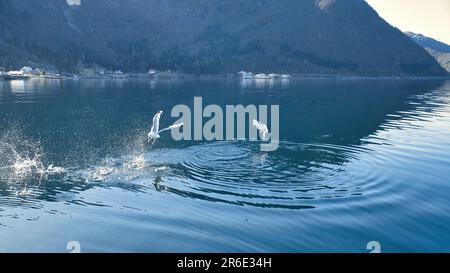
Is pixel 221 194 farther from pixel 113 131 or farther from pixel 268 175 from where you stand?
pixel 113 131

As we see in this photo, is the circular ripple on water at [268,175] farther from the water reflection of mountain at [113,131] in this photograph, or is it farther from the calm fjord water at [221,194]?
the water reflection of mountain at [113,131]

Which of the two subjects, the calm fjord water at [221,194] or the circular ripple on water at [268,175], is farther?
the circular ripple on water at [268,175]

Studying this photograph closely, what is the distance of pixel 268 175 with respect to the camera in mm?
31422

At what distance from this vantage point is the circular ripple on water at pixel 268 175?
2703 cm

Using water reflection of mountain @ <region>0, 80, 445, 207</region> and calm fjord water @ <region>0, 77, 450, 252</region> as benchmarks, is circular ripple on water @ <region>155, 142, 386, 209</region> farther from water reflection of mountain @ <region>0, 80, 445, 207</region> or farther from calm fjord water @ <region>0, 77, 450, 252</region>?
water reflection of mountain @ <region>0, 80, 445, 207</region>

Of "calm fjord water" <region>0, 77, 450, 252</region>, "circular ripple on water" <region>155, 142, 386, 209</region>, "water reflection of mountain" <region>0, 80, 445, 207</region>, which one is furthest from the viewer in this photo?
"water reflection of mountain" <region>0, 80, 445, 207</region>

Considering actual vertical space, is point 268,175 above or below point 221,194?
above

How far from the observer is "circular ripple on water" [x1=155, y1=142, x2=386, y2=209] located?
2703cm

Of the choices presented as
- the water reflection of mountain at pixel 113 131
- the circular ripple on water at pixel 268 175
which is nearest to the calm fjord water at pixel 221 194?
the circular ripple on water at pixel 268 175

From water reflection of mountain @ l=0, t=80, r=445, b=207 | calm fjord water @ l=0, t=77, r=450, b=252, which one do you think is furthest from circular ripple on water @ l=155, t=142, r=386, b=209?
water reflection of mountain @ l=0, t=80, r=445, b=207

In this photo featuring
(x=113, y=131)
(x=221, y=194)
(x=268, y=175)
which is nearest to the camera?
(x=221, y=194)

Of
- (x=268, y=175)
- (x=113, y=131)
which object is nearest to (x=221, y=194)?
(x=268, y=175)

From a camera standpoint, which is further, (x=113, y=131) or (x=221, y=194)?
(x=113, y=131)
